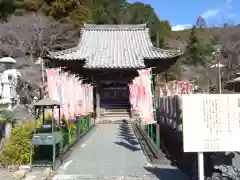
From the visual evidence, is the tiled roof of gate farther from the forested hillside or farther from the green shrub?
the green shrub

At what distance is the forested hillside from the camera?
28469 mm

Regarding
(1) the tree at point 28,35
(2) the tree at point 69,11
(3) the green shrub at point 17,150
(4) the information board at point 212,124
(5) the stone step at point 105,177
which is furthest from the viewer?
(2) the tree at point 69,11

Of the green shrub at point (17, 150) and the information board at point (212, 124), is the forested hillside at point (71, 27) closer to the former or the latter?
the green shrub at point (17, 150)

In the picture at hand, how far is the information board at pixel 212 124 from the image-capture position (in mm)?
4934

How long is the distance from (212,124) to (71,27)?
1176 inches

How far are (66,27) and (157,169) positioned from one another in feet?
89.5

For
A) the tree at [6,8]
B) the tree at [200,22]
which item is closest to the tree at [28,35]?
the tree at [6,8]

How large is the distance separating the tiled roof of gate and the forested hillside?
762 centimetres

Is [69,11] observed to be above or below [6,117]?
above

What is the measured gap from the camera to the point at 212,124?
195 inches

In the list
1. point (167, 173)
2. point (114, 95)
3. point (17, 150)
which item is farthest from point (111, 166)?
point (114, 95)

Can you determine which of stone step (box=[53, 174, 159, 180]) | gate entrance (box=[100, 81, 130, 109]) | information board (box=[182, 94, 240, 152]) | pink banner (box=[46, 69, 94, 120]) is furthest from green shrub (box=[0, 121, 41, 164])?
gate entrance (box=[100, 81, 130, 109])

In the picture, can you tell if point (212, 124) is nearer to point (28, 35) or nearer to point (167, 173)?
point (167, 173)

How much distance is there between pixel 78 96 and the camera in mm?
12836
